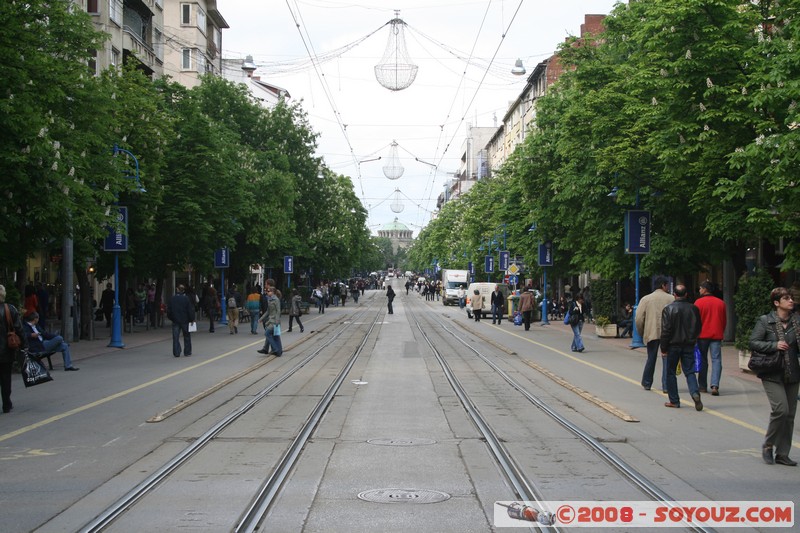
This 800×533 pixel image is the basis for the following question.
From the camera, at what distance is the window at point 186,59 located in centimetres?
7262

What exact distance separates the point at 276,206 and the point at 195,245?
16.4m

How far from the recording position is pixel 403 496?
8.03 m

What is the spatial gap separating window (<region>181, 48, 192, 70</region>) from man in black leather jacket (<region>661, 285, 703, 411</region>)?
63.1 meters

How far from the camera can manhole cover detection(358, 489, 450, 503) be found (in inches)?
310

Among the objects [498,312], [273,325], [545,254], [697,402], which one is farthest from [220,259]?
[697,402]

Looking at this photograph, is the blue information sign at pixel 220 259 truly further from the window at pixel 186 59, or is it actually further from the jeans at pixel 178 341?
the window at pixel 186 59

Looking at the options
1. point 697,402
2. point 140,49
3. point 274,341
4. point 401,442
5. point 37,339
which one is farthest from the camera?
point 140,49

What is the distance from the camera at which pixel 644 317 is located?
675 inches

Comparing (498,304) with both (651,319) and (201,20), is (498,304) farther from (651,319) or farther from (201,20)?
(201,20)

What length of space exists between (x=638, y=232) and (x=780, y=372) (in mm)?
19637

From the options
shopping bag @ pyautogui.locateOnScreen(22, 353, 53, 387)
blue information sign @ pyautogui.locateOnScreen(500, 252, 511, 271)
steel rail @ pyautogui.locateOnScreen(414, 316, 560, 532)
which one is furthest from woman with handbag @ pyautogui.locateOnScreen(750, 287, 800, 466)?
blue information sign @ pyautogui.locateOnScreen(500, 252, 511, 271)

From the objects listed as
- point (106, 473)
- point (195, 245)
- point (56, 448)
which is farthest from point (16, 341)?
point (195, 245)

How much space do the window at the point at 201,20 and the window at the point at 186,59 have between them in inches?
78.6

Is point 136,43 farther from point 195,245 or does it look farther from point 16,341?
point 16,341
